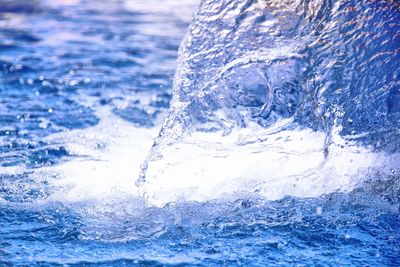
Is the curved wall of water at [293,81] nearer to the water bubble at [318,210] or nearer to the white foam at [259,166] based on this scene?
the white foam at [259,166]

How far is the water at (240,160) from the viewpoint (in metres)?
2.89

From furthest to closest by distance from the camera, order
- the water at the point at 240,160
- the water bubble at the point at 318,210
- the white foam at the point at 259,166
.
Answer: the white foam at the point at 259,166
the water bubble at the point at 318,210
the water at the point at 240,160

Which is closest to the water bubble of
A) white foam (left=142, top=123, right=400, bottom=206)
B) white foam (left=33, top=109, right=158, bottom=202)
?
white foam (left=142, top=123, right=400, bottom=206)

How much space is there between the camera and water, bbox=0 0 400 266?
2.89 metres

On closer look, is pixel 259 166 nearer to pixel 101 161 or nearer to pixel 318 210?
pixel 318 210

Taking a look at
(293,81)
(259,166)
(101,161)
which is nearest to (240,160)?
(259,166)

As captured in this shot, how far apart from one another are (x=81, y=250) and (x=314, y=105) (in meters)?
1.66

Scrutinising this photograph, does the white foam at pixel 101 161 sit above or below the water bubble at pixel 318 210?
below

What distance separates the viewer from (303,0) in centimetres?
400

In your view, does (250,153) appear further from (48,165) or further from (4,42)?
(4,42)

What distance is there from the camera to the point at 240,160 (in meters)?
3.63

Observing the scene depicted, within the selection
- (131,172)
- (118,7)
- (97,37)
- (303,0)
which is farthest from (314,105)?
(118,7)

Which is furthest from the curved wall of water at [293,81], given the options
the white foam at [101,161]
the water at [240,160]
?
the white foam at [101,161]

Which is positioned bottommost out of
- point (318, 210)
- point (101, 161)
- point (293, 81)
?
point (101, 161)
